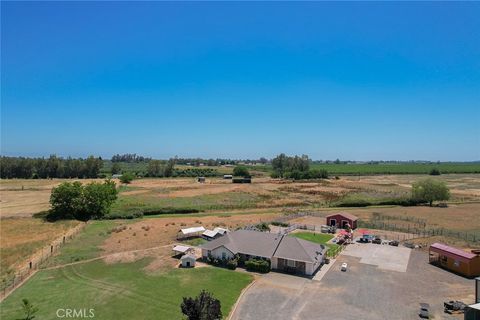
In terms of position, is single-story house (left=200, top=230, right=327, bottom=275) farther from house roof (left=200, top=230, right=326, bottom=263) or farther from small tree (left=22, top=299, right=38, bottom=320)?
small tree (left=22, top=299, right=38, bottom=320)

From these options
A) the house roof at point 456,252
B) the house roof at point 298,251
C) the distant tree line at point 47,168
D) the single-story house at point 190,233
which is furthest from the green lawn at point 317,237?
the distant tree line at point 47,168

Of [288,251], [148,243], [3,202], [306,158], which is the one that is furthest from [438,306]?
[306,158]

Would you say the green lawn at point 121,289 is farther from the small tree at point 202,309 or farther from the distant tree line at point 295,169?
the distant tree line at point 295,169

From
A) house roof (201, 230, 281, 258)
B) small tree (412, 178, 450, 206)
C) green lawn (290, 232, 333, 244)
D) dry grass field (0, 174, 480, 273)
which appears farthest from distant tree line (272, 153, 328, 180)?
house roof (201, 230, 281, 258)

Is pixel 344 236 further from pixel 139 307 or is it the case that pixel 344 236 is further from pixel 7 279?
pixel 7 279

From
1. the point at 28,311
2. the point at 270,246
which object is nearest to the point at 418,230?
the point at 270,246

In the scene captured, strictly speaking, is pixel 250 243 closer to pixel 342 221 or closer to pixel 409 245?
pixel 409 245
